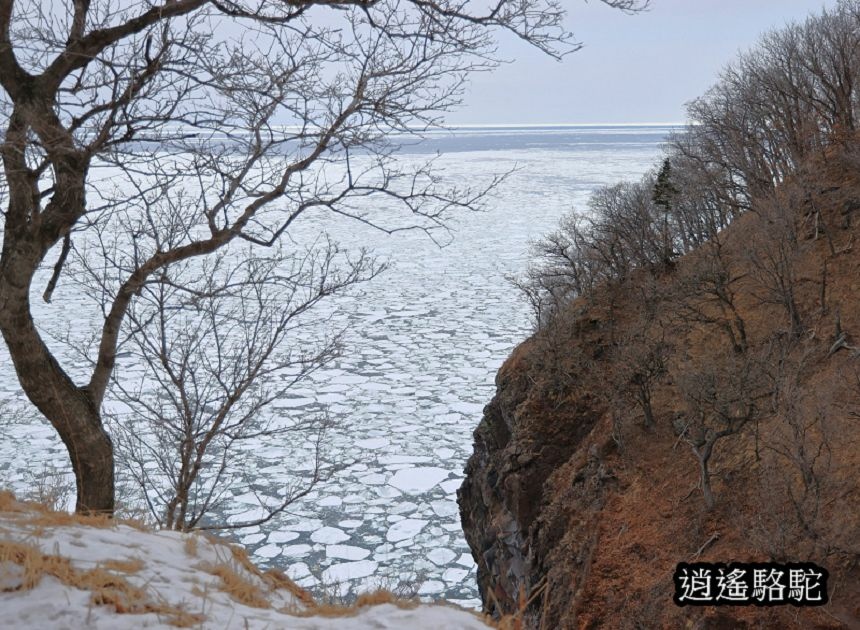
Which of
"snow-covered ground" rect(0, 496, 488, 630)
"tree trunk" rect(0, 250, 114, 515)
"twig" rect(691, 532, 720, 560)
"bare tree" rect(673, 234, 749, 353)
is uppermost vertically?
"bare tree" rect(673, 234, 749, 353)

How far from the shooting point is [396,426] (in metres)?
15.6

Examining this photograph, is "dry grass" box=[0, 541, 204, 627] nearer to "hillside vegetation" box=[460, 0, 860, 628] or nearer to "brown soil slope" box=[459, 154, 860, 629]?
"hillside vegetation" box=[460, 0, 860, 628]

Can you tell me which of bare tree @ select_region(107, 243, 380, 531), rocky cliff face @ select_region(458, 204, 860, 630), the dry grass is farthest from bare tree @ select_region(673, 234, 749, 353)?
the dry grass

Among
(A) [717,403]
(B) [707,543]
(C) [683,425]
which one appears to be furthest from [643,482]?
(B) [707,543]

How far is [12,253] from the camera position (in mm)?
5480

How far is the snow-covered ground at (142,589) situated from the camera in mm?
2570

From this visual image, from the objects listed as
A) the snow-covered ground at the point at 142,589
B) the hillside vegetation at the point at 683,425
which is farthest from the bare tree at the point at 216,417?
the snow-covered ground at the point at 142,589

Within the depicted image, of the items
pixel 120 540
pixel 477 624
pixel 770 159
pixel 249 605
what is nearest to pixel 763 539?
pixel 477 624

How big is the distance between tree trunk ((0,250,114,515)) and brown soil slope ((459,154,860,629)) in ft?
11.3

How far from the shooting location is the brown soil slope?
5.46 m

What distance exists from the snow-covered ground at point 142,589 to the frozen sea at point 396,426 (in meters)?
0.71

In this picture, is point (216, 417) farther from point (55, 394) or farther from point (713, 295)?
point (713, 295)

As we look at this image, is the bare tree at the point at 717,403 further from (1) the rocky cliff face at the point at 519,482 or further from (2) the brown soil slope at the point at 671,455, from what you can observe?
(1) the rocky cliff face at the point at 519,482

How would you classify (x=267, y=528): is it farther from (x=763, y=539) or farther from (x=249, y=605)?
(x=249, y=605)
